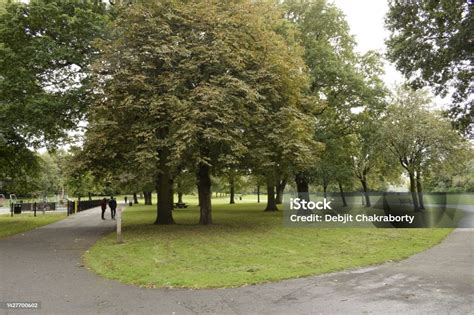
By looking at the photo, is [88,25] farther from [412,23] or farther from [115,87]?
[412,23]

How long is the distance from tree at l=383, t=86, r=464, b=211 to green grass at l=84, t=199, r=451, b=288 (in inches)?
389

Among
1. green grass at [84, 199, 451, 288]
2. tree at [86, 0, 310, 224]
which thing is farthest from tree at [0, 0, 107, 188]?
green grass at [84, 199, 451, 288]

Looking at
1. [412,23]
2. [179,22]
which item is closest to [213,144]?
[179,22]

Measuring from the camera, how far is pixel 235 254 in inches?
450

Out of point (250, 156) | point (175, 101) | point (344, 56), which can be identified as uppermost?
point (344, 56)

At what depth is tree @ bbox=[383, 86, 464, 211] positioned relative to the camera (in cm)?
2492

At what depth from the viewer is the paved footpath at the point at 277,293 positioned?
607 cm

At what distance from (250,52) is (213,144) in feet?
14.2

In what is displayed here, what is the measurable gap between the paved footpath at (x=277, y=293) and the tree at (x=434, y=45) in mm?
7792

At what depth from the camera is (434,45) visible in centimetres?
1510

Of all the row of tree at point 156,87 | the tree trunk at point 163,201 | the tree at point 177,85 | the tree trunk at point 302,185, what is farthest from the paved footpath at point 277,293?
the tree trunk at point 302,185

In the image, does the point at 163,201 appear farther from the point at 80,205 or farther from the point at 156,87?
the point at 80,205

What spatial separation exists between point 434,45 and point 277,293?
495 inches

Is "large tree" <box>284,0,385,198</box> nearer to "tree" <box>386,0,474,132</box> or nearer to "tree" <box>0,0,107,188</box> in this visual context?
"tree" <box>386,0,474,132</box>
